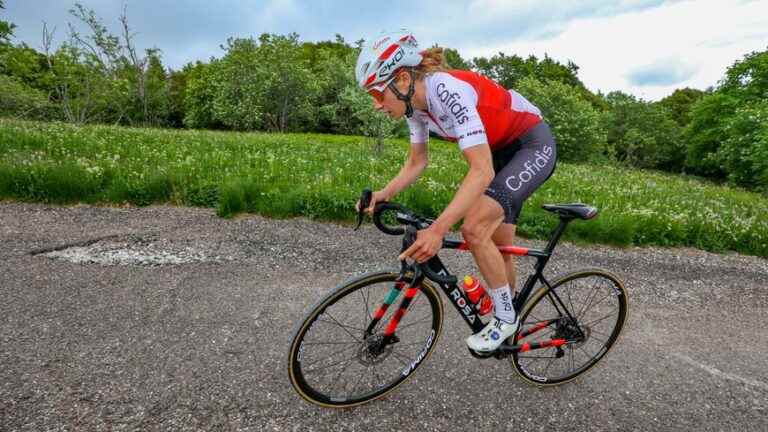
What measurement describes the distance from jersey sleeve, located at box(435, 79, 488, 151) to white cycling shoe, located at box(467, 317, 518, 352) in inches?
56.1

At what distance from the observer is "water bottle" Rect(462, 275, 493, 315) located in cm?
317

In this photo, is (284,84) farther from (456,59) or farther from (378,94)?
(378,94)

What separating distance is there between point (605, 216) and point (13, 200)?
10.6 meters

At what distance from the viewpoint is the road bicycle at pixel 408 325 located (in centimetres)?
287

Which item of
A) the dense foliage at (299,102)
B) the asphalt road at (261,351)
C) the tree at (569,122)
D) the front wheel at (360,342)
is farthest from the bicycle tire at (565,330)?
the tree at (569,122)

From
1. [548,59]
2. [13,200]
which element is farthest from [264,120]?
[548,59]

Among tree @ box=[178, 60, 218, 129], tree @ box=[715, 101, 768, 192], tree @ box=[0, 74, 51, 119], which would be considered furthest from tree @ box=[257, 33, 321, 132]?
tree @ box=[715, 101, 768, 192]

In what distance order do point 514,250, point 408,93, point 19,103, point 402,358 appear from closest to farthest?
point 408,93
point 514,250
point 402,358
point 19,103

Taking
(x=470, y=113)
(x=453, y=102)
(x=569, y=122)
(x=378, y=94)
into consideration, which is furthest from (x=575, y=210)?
(x=569, y=122)

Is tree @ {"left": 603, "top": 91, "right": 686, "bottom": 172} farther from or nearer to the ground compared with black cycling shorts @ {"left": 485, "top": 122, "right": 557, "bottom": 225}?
nearer to the ground

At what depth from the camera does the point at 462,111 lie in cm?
260

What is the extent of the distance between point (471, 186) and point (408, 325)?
61.6 inches

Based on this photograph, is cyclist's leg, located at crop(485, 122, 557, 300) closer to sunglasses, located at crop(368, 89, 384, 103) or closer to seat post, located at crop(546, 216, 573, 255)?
seat post, located at crop(546, 216, 573, 255)

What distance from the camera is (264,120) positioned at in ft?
154
